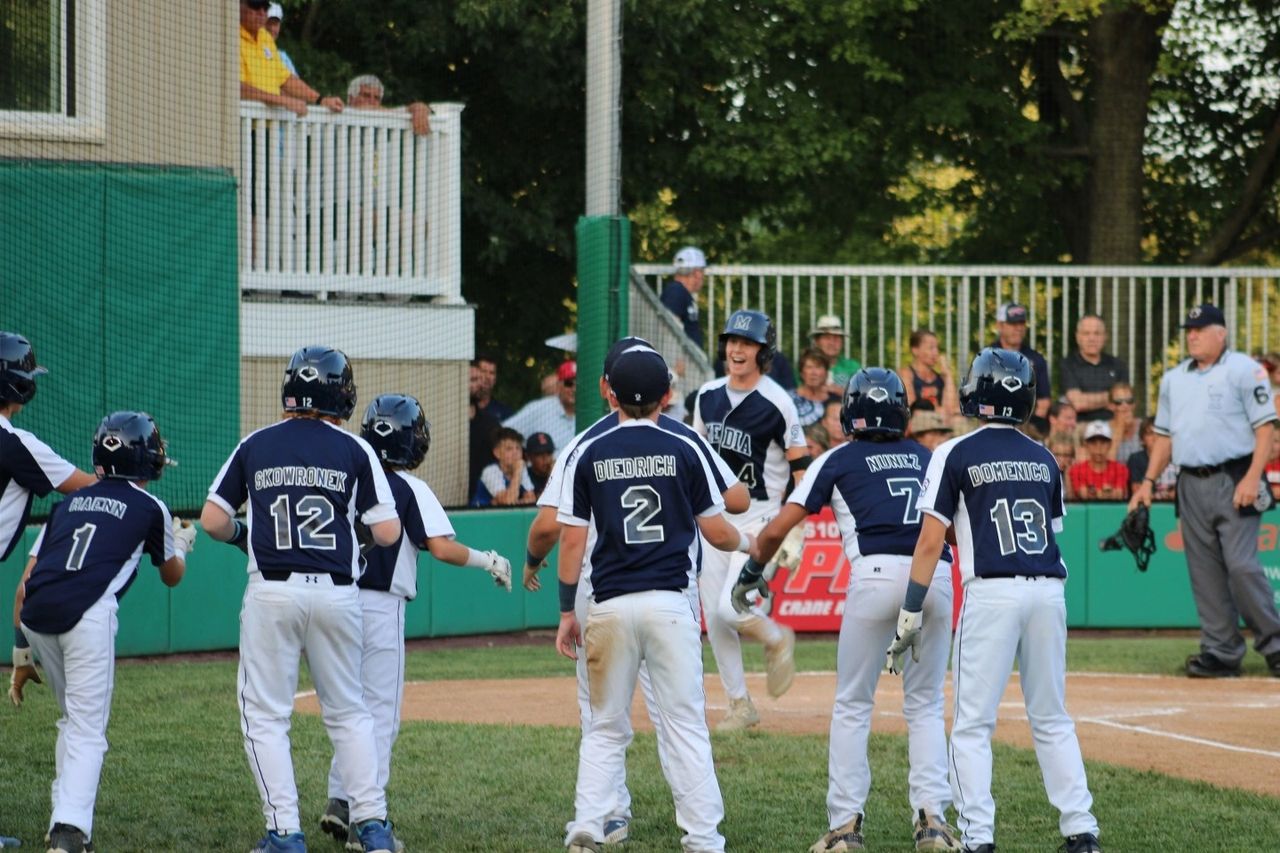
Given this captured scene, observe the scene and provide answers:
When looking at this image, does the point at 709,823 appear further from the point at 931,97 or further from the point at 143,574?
the point at 931,97

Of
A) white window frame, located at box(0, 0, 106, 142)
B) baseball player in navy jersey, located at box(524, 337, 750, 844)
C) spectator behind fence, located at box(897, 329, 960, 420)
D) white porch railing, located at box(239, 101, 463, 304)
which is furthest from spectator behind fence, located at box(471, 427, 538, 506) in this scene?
baseball player in navy jersey, located at box(524, 337, 750, 844)

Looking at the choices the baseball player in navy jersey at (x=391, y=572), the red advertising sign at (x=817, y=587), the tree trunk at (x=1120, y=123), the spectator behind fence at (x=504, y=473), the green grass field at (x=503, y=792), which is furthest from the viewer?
the tree trunk at (x=1120, y=123)

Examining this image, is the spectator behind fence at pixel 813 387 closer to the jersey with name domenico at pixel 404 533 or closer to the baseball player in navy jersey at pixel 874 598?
the baseball player in navy jersey at pixel 874 598

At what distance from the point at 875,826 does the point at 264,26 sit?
10.1 metres

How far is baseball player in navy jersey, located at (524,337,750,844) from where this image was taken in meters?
7.47

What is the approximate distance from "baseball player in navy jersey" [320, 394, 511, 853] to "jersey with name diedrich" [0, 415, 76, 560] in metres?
1.35

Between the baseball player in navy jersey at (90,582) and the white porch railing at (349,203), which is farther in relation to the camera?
the white porch railing at (349,203)

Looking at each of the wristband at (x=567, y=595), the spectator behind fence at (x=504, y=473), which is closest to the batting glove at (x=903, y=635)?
the wristband at (x=567, y=595)

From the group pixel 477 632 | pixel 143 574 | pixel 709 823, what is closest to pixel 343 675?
pixel 709 823

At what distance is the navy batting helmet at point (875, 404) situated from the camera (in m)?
7.85

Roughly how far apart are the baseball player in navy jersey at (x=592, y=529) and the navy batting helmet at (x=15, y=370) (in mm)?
2270

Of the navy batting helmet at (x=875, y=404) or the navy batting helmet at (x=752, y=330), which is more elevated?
the navy batting helmet at (x=752, y=330)

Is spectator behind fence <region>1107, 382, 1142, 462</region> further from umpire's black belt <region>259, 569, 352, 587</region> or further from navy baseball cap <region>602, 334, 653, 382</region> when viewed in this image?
umpire's black belt <region>259, 569, 352, 587</region>

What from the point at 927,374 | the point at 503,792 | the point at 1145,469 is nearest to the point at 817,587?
the point at 927,374
